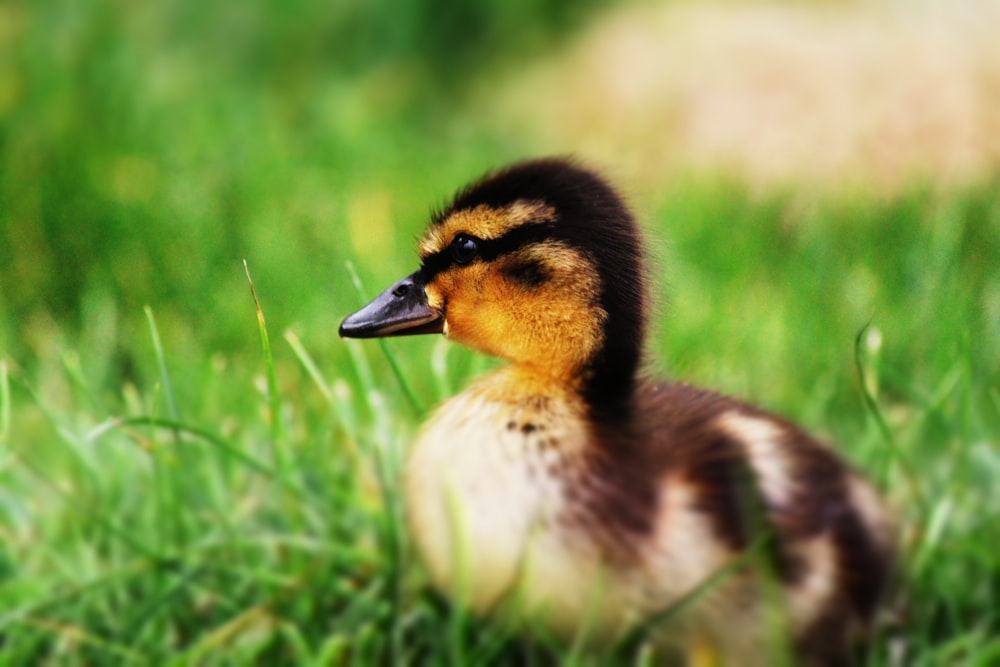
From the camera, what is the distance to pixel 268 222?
1572 mm

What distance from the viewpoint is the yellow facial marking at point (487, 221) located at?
80 cm

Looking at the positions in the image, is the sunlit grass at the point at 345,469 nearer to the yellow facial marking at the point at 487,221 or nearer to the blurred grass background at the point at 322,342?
the blurred grass background at the point at 322,342

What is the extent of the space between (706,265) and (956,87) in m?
0.40

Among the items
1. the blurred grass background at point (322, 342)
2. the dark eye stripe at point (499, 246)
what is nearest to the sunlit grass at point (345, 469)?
the blurred grass background at point (322, 342)

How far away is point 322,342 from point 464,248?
1.79ft

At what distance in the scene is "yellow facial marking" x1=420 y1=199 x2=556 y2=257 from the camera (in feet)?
2.62

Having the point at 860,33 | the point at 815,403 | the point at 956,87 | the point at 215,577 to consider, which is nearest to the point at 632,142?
the point at 860,33

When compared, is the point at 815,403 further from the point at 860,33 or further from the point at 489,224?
the point at 860,33

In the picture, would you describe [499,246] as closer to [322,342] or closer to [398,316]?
[398,316]

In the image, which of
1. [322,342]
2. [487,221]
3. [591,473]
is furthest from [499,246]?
[322,342]

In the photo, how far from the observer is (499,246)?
0.82 meters

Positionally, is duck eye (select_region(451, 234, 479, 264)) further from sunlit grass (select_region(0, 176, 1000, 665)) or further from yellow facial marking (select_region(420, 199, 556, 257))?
sunlit grass (select_region(0, 176, 1000, 665))

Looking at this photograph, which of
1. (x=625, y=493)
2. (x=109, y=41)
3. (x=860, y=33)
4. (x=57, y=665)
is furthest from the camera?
(x=860, y=33)

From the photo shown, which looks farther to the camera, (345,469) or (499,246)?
(345,469)
